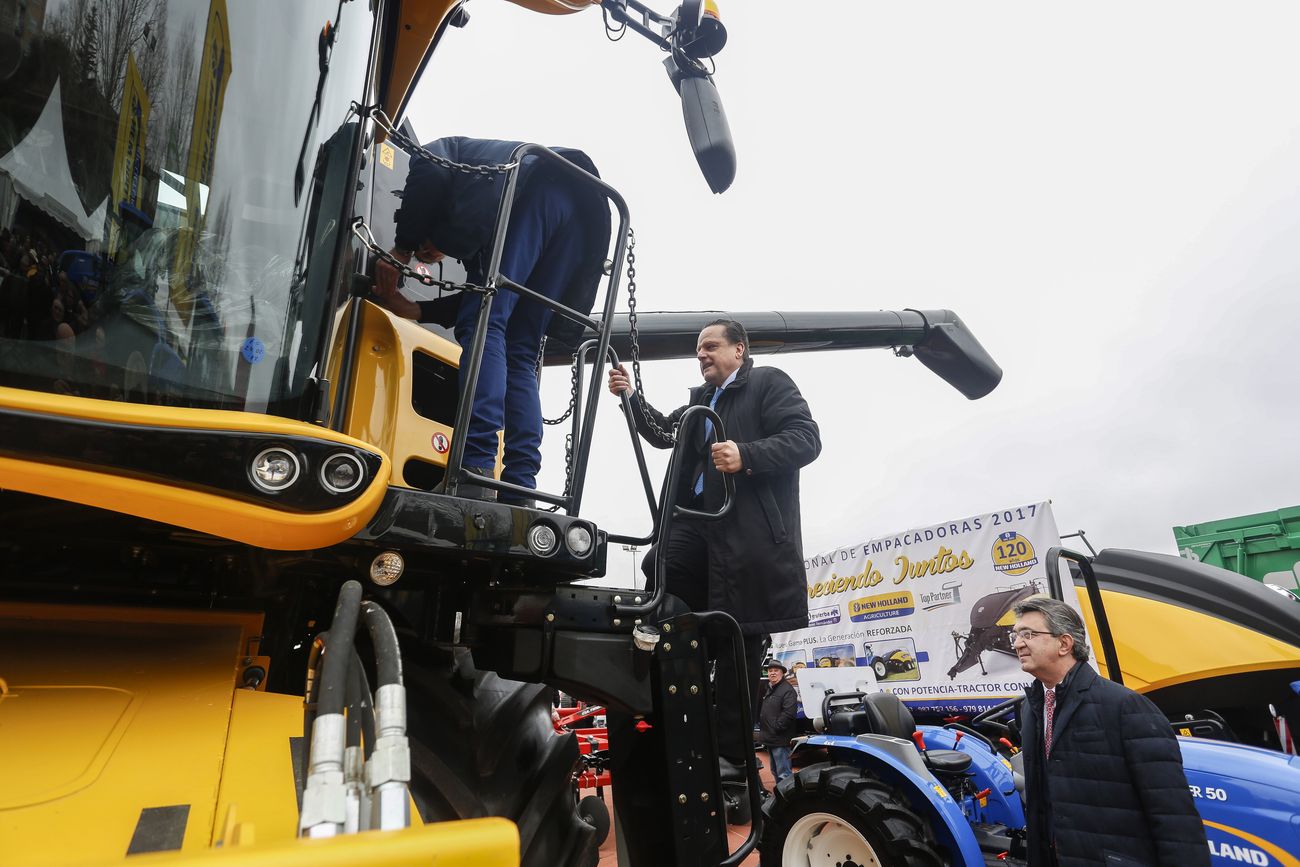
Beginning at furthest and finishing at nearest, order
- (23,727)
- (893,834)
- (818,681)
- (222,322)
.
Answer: (818,681), (893,834), (222,322), (23,727)

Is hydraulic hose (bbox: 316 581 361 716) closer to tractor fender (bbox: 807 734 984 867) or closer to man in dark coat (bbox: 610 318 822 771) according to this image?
man in dark coat (bbox: 610 318 822 771)

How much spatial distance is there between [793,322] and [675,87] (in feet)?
21.0

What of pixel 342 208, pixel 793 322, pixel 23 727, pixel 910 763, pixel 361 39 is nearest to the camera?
pixel 23 727

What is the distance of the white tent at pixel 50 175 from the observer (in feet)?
3.91

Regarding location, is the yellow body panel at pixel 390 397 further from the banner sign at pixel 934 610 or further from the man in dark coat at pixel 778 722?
the man in dark coat at pixel 778 722

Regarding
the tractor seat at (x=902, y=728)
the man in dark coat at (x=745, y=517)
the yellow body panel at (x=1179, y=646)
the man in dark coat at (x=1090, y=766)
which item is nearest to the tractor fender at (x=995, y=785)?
the tractor seat at (x=902, y=728)

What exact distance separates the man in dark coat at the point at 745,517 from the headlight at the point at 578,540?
0.61 meters

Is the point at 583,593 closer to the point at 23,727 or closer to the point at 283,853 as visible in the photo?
the point at 23,727

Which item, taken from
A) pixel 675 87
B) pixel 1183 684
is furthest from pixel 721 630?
pixel 1183 684

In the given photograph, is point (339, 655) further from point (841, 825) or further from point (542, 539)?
point (841, 825)

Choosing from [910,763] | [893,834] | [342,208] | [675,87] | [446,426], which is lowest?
[893,834]

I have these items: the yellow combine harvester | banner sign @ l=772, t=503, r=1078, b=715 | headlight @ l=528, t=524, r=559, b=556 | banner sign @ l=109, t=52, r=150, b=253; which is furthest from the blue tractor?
banner sign @ l=109, t=52, r=150, b=253

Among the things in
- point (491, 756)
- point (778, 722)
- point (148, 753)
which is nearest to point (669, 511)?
point (491, 756)

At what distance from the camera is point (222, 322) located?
1.35 m
